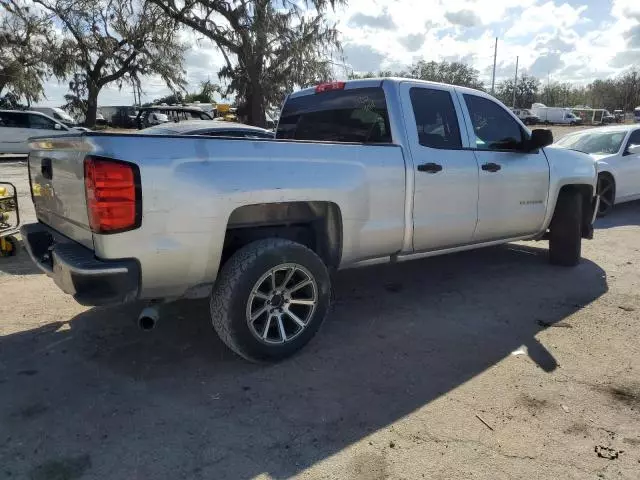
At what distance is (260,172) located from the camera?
328cm

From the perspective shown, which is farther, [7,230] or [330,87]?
[7,230]

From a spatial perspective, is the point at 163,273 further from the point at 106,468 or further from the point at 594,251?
the point at 594,251

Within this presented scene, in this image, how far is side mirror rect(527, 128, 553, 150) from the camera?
4.99m

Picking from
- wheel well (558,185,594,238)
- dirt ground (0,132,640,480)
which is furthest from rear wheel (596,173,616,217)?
dirt ground (0,132,640,480)

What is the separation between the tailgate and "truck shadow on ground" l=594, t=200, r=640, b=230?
790 cm

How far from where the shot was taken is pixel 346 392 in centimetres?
325

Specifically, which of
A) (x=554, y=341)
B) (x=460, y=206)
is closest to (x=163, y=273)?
(x=460, y=206)

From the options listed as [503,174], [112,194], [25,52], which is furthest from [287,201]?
[25,52]

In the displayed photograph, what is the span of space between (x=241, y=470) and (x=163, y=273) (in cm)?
118

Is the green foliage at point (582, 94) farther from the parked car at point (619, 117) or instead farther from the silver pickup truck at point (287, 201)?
the silver pickup truck at point (287, 201)

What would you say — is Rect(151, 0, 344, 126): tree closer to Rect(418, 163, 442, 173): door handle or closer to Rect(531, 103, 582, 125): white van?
Rect(418, 163, 442, 173): door handle

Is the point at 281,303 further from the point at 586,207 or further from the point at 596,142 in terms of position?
the point at 596,142

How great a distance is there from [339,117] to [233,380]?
245 cm

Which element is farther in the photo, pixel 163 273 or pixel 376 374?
pixel 376 374
